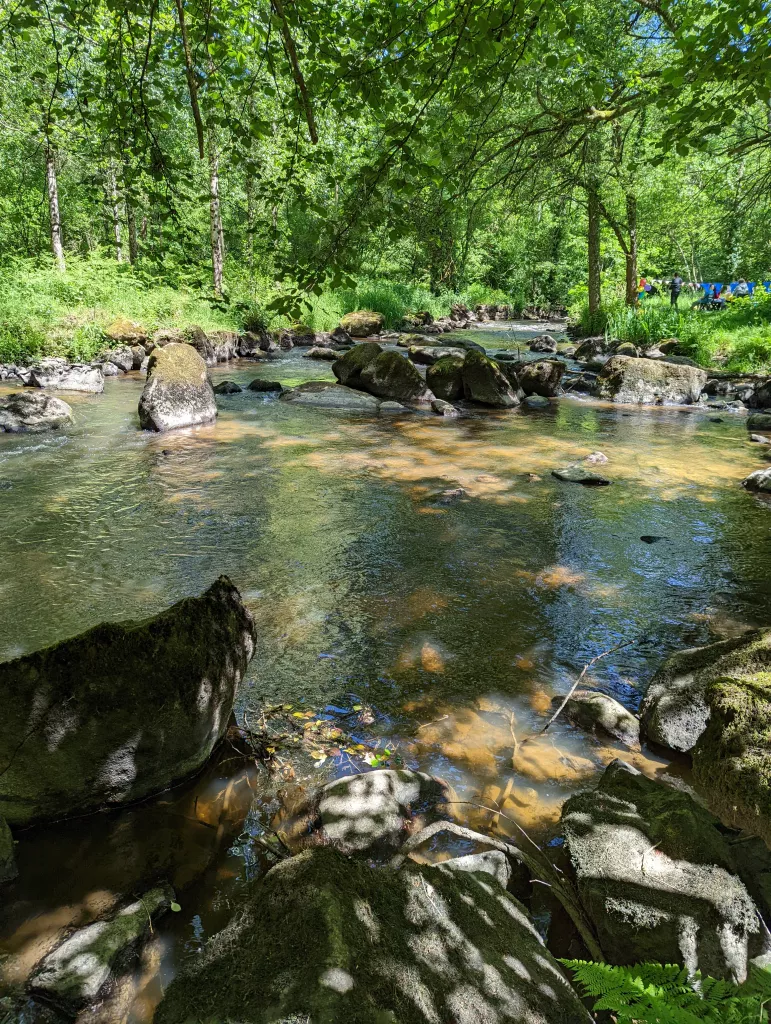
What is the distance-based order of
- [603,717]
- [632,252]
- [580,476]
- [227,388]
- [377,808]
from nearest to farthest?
[377,808] → [603,717] → [580,476] → [227,388] → [632,252]

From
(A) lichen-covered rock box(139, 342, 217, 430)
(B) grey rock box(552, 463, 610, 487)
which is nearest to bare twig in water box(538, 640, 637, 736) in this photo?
(B) grey rock box(552, 463, 610, 487)

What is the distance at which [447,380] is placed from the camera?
1549 centimetres

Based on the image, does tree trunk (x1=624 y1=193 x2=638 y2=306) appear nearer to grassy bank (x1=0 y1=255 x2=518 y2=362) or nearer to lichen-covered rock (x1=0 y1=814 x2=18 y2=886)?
grassy bank (x1=0 y1=255 x2=518 y2=362)

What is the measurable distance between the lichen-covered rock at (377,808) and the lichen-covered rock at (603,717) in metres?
1.12

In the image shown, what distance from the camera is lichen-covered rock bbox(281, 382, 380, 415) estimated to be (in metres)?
14.6

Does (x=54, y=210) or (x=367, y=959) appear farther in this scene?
(x=54, y=210)

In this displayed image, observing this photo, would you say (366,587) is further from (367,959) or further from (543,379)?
(543,379)

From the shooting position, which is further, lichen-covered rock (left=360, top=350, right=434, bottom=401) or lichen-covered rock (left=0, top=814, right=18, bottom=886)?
lichen-covered rock (left=360, top=350, right=434, bottom=401)

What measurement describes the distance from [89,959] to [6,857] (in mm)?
754

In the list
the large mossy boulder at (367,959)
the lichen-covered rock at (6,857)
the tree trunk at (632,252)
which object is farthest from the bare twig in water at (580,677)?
the tree trunk at (632,252)

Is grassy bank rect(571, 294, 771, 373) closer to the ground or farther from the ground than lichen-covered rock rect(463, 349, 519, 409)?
farther from the ground

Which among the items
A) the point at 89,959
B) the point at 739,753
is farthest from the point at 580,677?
the point at 89,959

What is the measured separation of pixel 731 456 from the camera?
35.4 feet

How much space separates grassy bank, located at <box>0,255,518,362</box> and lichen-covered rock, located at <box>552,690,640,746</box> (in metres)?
12.0
